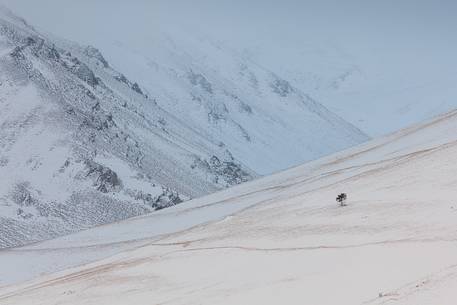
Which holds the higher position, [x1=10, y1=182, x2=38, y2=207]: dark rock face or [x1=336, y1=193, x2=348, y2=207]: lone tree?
[x1=10, y1=182, x2=38, y2=207]: dark rock face

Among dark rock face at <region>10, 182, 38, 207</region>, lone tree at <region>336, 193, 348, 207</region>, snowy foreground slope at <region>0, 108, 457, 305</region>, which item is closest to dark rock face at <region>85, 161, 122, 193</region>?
dark rock face at <region>10, 182, 38, 207</region>

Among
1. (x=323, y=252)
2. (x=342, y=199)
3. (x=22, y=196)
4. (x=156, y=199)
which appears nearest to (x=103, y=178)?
(x=156, y=199)

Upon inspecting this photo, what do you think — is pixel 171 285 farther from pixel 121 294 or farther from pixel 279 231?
pixel 279 231

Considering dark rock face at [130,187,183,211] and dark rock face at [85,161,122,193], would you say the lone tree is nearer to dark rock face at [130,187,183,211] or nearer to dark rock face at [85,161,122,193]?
dark rock face at [130,187,183,211]

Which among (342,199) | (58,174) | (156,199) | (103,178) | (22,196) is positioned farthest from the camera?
(58,174)

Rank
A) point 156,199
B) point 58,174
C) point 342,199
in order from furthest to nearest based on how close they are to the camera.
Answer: point 58,174
point 156,199
point 342,199

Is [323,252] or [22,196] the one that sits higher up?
[22,196]

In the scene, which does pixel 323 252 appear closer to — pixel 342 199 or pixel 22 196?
pixel 342 199

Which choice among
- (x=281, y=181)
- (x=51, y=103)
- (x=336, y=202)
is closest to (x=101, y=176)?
(x=51, y=103)

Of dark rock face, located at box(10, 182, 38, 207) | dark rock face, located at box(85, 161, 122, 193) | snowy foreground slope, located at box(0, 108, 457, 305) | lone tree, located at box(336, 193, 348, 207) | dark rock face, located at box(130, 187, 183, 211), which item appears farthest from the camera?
dark rock face, located at box(85, 161, 122, 193)

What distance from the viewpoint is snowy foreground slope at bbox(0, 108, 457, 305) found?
34.0 ft

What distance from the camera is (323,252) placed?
12789 mm

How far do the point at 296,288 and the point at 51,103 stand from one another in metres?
187

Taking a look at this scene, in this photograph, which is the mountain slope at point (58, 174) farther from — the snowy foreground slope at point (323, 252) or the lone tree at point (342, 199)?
A: the lone tree at point (342, 199)
